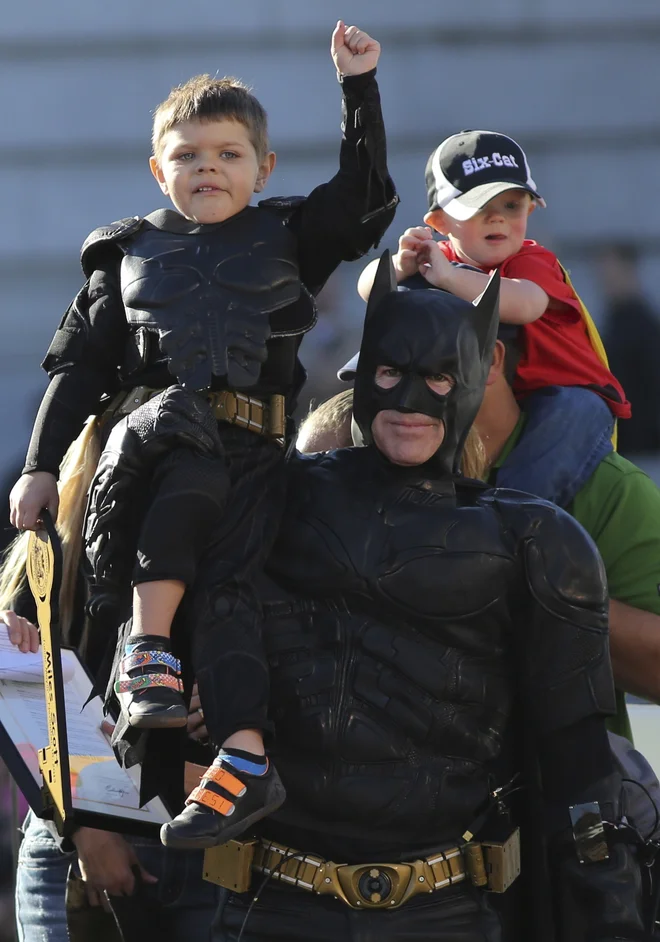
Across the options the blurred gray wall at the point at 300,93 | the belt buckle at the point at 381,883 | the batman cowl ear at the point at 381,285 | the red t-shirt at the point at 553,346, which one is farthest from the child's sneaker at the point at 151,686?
the blurred gray wall at the point at 300,93

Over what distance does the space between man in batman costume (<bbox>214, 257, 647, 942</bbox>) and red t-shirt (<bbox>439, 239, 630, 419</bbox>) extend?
0.79m

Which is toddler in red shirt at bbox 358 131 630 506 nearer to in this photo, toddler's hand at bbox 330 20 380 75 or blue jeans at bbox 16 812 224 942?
toddler's hand at bbox 330 20 380 75

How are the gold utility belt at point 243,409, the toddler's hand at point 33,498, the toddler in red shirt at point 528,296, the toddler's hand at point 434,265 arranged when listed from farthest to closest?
1. the toddler in red shirt at point 528,296
2. the toddler's hand at point 434,265
3. the toddler's hand at point 33,498
4. the gold utility belt at point 243,409

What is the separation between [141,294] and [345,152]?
0.44m

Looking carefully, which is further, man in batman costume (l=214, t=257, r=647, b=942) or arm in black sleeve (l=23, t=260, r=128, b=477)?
arm in black sleeve (l=23, t=260, r=128, b=477)

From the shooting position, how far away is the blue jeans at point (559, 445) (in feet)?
11.6

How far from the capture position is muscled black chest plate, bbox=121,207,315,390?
291 cm

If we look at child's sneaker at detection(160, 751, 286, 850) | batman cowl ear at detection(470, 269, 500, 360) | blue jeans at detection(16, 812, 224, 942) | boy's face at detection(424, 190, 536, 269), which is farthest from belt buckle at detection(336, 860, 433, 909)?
boy's face at detection(424, 190, 536, 269)

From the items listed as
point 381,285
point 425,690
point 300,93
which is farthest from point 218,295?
point 300,93

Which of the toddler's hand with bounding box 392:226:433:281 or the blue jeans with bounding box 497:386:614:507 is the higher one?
the toddler's hand with bounding box 392:226:433:281

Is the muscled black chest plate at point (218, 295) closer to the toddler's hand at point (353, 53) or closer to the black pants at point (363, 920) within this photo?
the toddler's hand at point (353, 53)

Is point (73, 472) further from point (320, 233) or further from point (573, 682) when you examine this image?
point (573, 682)

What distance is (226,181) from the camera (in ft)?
9.73

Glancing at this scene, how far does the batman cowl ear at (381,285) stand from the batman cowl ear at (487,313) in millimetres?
163
